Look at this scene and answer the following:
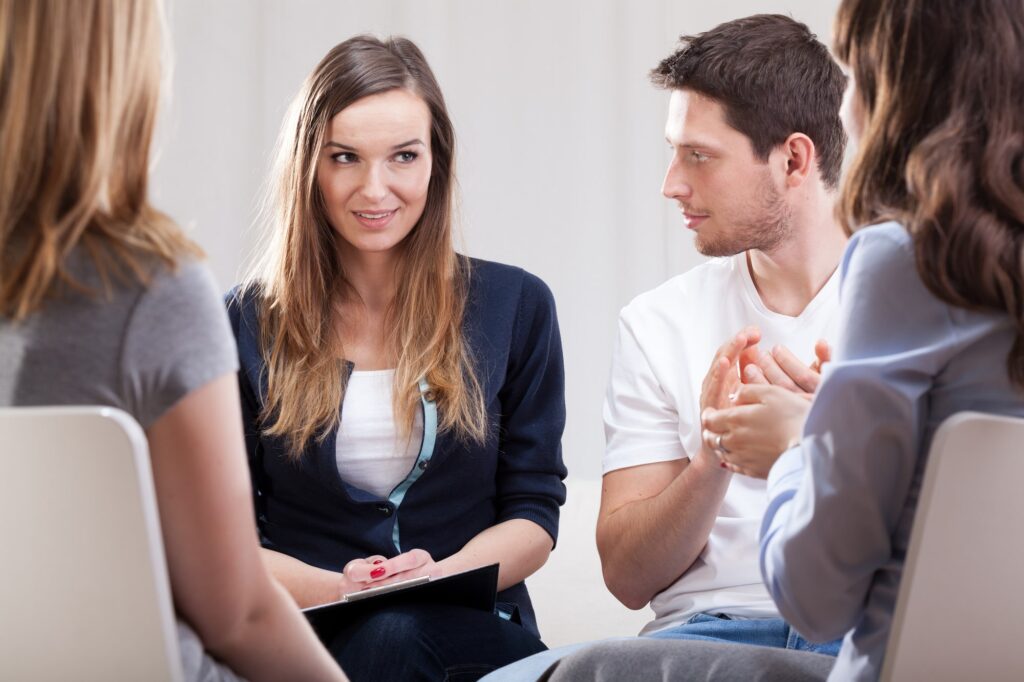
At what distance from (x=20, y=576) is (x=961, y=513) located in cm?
70

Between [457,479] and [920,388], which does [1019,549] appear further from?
[457,479]

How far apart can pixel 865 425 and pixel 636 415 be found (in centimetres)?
92

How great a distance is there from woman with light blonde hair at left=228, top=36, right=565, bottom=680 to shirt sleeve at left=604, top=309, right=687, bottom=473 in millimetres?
144

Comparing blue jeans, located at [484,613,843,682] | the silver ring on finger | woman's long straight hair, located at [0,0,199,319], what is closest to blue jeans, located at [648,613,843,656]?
blue jeans, located at [484,613,843,682]

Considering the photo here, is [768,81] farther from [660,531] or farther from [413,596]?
[413,596]

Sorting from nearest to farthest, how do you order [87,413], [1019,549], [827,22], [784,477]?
1. [87,413]
2. [1019,549]
3. [784,477]
4. [827,22]

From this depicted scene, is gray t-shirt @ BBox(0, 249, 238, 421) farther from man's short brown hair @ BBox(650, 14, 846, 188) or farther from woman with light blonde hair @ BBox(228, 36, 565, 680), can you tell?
man's short brown hair @ BBox(650, 14, 846, 188)

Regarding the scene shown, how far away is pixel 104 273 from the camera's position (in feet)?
2.95

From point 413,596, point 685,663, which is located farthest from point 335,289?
point 685,663

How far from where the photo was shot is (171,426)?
0.92 m

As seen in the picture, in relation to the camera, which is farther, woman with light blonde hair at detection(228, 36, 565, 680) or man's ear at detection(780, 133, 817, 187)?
man's ear at detection(780, 133, 817, 187)

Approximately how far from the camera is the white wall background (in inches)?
141

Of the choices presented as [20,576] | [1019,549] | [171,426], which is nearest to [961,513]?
[1019,549]

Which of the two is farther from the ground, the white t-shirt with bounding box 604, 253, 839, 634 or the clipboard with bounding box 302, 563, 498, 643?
the white t-shirt with bounding box 604, 253, 839, 634
